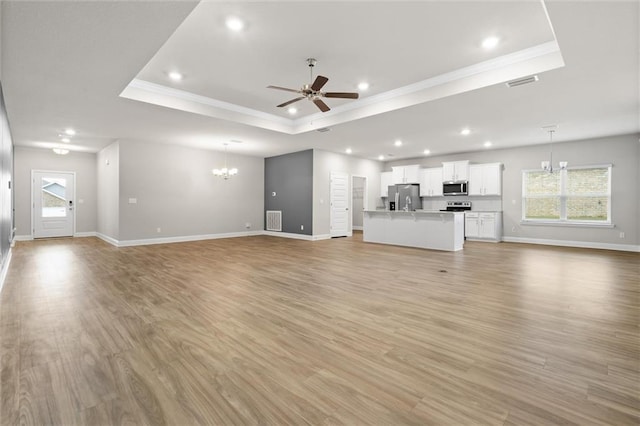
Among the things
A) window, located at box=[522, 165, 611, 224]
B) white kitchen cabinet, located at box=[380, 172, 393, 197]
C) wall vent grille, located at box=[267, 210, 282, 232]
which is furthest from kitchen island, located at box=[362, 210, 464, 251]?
white kitchen cabinet, located at box=[380, 172, 393, 197]

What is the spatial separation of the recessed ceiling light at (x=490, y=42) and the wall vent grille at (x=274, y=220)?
773 centimetres

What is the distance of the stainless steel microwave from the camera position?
31.5ft

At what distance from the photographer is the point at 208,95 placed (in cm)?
550

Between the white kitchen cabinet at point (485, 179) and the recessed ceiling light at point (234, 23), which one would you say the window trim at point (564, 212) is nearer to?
the white kitchen cabinet at point (485, 179)

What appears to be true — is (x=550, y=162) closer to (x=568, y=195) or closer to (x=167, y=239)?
(x=568, y=195)

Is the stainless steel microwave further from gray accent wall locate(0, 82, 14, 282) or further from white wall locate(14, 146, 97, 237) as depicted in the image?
white wall locate(14, 146, 97, 237)

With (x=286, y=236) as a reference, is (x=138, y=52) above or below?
above

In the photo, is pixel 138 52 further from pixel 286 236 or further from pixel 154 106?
pixel 286 236

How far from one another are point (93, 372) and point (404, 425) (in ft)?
6.38

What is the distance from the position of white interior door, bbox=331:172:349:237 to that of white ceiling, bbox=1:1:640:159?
9.51 feet

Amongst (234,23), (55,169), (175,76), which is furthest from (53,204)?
(234,23)

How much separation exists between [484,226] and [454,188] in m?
1.52

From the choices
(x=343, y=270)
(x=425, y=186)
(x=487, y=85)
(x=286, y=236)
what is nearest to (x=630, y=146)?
(x=425, y=186)

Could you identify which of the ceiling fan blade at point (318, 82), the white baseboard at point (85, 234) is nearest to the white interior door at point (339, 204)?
the ceiling fan blade at point (318, 82)
